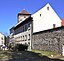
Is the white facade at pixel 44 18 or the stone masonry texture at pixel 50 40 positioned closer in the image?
the stone masonry texture at pixel 50 40

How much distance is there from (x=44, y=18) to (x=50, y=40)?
18.1m

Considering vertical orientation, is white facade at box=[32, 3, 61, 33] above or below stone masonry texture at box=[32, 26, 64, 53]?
above

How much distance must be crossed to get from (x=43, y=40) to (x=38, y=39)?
4206 millimetres

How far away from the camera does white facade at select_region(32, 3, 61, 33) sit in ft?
190

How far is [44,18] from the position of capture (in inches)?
2333

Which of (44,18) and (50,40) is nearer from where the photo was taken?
(50,40)

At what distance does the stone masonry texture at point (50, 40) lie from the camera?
3781 cm

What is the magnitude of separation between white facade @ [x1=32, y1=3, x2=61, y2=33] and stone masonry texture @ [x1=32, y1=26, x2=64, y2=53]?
262 inches

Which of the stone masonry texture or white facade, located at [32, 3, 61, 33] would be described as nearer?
the stone masonry texture

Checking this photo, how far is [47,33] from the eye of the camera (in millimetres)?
43125

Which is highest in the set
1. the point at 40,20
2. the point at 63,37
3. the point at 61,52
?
the point at 40,20

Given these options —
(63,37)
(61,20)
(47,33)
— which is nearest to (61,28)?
(63,37)

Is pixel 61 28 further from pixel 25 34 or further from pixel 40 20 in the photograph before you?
pixel 25 34

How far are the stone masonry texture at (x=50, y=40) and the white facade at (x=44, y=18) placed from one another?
666cm
